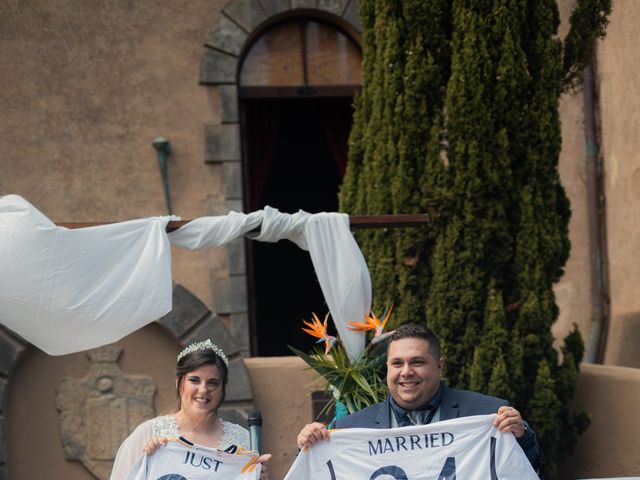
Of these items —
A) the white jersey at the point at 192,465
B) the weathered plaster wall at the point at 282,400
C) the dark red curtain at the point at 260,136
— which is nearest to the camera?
the white jersey at the point at 192,465

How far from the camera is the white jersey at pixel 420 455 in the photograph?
15.2 ft

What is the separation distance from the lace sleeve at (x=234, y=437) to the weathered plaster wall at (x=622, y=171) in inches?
211

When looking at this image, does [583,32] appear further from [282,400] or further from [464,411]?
[464,411]

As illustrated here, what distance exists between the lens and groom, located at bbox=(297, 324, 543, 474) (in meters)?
4.48

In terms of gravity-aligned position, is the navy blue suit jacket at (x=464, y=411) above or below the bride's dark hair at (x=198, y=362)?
below

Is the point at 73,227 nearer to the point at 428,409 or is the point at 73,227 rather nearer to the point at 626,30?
the point at 428,409

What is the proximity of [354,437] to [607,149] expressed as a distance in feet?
20.8

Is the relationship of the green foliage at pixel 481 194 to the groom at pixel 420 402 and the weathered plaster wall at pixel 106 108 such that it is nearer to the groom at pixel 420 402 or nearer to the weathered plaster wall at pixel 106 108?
the groom at pixel 420 402

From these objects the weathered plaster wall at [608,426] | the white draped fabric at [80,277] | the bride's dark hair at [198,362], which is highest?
the white draped fabric at [80,277]

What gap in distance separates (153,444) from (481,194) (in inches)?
132

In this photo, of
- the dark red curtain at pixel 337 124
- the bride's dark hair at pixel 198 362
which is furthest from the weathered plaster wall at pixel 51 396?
the dark red curtain at pixel 337 124

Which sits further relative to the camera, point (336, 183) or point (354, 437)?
point (336, 183)

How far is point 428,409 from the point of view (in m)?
4.67

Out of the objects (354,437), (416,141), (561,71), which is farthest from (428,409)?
(561,71)
